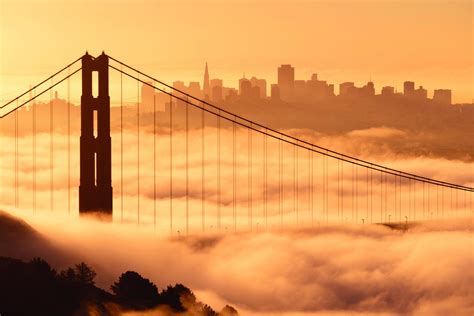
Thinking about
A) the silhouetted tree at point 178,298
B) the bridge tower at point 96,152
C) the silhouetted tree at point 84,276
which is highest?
the bridge tower at point 96,152

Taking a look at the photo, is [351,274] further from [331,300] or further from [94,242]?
[94,242]

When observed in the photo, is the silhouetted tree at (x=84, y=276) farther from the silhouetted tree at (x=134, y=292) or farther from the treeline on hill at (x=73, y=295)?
the silhouetted tree at (x=134, y=292)

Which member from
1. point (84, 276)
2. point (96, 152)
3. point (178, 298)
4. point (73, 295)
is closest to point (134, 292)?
point (84, 276)

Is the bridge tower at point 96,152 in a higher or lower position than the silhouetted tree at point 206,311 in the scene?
higher

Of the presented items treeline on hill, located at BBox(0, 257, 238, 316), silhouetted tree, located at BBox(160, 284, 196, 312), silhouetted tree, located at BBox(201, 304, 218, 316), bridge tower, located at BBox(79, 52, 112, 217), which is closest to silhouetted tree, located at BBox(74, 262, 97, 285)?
treeline on hill, located at BBox(0, 257, 238, 316)

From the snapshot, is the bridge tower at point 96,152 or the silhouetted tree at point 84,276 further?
the bridge tower at point 96,152

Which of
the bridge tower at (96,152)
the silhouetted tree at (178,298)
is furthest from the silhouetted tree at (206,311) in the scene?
the bridge tower at (96,152)

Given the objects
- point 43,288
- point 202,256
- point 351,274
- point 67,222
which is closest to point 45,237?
point 67,222
